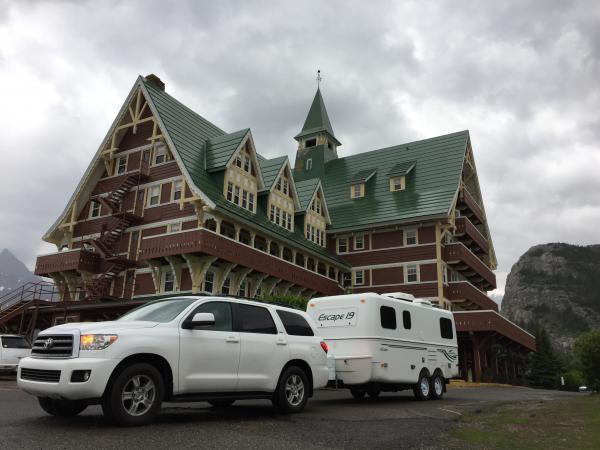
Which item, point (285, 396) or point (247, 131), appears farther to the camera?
point (247, 131)

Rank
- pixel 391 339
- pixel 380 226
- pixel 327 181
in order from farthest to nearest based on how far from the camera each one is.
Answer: pixel 327 181 < pixel 380 226 < pixel 391 339

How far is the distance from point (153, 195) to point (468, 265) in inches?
966

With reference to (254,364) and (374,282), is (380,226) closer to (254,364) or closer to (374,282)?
(374,282)

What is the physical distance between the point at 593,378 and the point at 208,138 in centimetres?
2915

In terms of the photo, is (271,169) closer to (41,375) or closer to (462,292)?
(462,292)

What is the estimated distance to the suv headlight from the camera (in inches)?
306

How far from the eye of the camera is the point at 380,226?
1625 inches

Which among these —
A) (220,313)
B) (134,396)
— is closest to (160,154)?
(220,313)

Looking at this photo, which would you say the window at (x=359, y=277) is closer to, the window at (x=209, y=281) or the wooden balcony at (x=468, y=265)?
the wooden balcony at (x=468, y=265)

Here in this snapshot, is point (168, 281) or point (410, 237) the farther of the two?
point (410, 237)

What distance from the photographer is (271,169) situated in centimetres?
3753

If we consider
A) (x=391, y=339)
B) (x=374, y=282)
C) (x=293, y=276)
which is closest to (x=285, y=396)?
(x=391, y=339)

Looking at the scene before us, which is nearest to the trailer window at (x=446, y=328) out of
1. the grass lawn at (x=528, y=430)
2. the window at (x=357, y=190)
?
the grass lawn at (x=528, y=430)

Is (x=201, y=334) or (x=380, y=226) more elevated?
(x=380, y=226)
